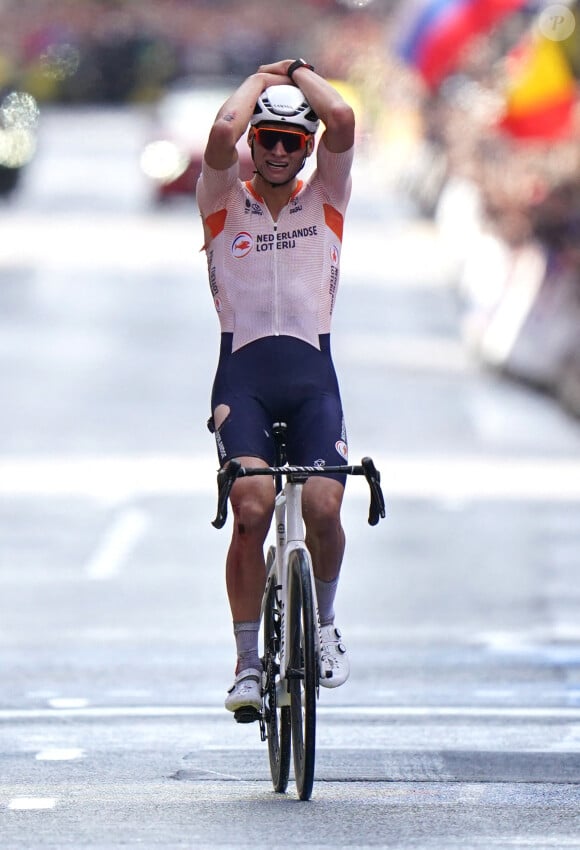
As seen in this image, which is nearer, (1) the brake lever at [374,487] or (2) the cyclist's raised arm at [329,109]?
(1) the brake lever at [374,487]

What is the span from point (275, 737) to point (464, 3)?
34.3 meters

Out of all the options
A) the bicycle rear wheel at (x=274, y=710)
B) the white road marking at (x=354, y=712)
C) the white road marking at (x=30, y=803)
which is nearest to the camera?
the white road marking at (x=30, y=803)

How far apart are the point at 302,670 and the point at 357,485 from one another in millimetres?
12298

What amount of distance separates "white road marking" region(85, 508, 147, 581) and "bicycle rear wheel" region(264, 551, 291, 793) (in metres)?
7.32

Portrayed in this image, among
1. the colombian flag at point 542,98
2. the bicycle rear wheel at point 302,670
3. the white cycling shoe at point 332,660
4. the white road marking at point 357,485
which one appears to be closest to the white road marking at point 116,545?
the white road marking at point 357,485

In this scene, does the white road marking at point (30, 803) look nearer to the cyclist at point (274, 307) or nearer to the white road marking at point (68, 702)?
the cyclist at point (274, 307)

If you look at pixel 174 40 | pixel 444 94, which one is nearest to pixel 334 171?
pixel 444 94

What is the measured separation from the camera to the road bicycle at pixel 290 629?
796 cm

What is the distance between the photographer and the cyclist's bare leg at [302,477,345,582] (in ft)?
27.3

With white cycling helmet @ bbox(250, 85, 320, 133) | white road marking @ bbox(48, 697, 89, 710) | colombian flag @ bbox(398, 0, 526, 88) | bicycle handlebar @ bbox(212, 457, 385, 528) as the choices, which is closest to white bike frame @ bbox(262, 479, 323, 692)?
bicycle handlebar @ bbox(212, 457, 385, 528)

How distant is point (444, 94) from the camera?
159ft

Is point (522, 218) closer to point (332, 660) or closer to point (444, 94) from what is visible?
point (332, 660)

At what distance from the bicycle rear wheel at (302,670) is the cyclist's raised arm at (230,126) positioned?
146cm

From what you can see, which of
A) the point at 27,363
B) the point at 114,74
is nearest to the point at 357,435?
the point at 27,363
